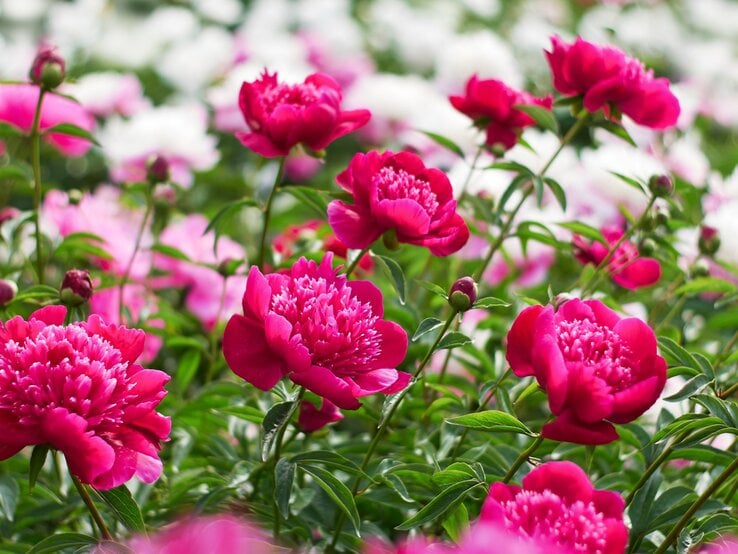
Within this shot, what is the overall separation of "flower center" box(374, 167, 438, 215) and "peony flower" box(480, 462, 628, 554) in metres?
0.30

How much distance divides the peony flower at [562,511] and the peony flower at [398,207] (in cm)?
27

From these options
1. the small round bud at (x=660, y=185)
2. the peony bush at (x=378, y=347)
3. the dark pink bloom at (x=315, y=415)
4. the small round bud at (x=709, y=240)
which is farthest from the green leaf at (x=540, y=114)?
the dark pink bloom at (x=315, y=415)

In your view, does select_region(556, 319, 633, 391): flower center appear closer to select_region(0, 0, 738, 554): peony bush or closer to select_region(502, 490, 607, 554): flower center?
select_region(0, 0, 738, 554): peony bush

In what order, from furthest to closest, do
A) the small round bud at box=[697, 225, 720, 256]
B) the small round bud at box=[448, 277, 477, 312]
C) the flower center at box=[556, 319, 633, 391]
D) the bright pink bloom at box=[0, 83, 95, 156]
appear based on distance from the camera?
the bright pink bloom at box=[0, 83, 95, 156] < the small round bud at box=[697, 225, 720, 256] < the small round bud at box=[448, 277, 477, 312] < the flower center at box=[556, 319, 633, 391]

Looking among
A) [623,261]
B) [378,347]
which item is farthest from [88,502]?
[623,261]

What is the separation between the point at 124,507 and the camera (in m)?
0.76

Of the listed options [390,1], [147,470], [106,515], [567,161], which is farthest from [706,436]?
[390,1]

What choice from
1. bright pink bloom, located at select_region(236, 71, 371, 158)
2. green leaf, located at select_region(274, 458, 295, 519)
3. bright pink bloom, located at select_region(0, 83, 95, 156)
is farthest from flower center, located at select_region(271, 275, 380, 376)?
bright pink bloom, located at select_region(0, 83, 95, 156)

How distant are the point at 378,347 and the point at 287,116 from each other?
272 millimetres

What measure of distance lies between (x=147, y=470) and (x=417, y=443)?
1.12ft

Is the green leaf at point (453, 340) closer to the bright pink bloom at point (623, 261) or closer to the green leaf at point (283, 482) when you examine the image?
the green leaf at point (283, 482)

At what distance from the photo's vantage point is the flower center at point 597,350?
0.72 meters

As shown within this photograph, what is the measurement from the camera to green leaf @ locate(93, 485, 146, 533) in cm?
76

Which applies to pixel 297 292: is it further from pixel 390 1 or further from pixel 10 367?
pixel 390 1
